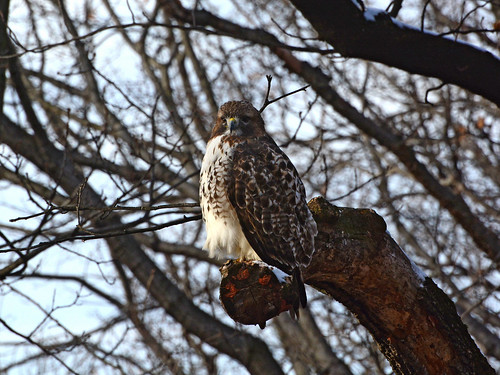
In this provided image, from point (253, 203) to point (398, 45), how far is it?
1.51 m

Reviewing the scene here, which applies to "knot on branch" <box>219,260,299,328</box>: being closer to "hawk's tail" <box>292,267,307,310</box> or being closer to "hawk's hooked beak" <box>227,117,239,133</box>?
"hawk's tail" <box>292,267,307,310</box>

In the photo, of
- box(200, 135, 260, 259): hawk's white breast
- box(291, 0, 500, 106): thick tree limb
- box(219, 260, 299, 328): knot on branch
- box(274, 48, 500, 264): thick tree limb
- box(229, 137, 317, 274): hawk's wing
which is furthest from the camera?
box(274, 48, 500, 264): thick tree limb

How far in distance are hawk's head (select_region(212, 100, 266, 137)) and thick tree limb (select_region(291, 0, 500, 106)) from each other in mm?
744

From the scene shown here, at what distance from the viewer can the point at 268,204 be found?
4.09 meters

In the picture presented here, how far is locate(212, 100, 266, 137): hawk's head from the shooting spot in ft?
14.9

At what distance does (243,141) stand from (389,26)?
126 centimetres

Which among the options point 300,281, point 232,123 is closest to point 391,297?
point 300,281

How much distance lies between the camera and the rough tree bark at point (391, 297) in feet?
11.9

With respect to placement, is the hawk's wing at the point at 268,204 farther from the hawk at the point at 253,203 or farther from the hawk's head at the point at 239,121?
the hawk's head at the point at 239,121

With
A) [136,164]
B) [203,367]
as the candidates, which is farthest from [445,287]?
[136,164]

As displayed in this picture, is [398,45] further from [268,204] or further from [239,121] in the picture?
[268,204]

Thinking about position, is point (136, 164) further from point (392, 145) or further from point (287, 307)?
point (287, 307)

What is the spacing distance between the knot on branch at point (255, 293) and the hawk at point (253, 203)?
0.31m

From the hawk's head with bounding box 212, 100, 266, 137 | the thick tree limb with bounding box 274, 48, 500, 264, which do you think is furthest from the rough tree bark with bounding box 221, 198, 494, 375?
the thick tree limb with bounding box 274, 48, 500, 264
